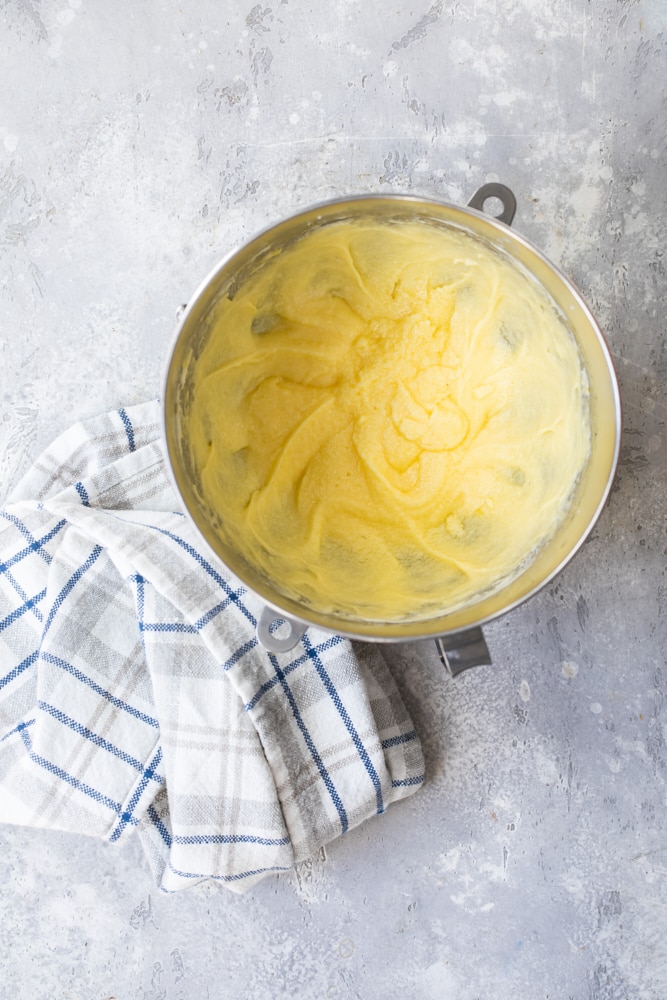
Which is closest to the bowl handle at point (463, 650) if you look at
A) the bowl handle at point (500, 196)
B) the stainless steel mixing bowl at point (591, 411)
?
the stainless steel mixing bowl at point (591, 411)

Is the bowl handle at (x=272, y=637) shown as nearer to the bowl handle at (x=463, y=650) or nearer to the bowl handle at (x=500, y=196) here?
the bowl handle at (x=463, y=650)

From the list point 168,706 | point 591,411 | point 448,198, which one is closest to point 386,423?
point 591,411

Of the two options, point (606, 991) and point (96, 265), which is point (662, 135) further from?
point (606, 991)

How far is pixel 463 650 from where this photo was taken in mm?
1055

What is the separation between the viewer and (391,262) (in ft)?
3.83

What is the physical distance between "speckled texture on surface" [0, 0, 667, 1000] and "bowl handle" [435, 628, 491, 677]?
30cm

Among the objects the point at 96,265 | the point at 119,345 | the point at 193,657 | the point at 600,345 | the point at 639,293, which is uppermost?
the point at 96,265

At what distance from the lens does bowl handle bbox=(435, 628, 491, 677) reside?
3.45 ft

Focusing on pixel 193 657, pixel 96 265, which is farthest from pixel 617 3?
pixel 193 657

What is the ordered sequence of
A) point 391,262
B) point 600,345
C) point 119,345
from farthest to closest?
point 119,345 < point 391,262 < point 600,345

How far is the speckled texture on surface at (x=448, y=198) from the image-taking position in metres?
1.33

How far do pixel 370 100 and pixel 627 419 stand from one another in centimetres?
67

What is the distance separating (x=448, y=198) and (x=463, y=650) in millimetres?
743

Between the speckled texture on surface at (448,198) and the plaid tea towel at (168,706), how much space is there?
4.4 inches
